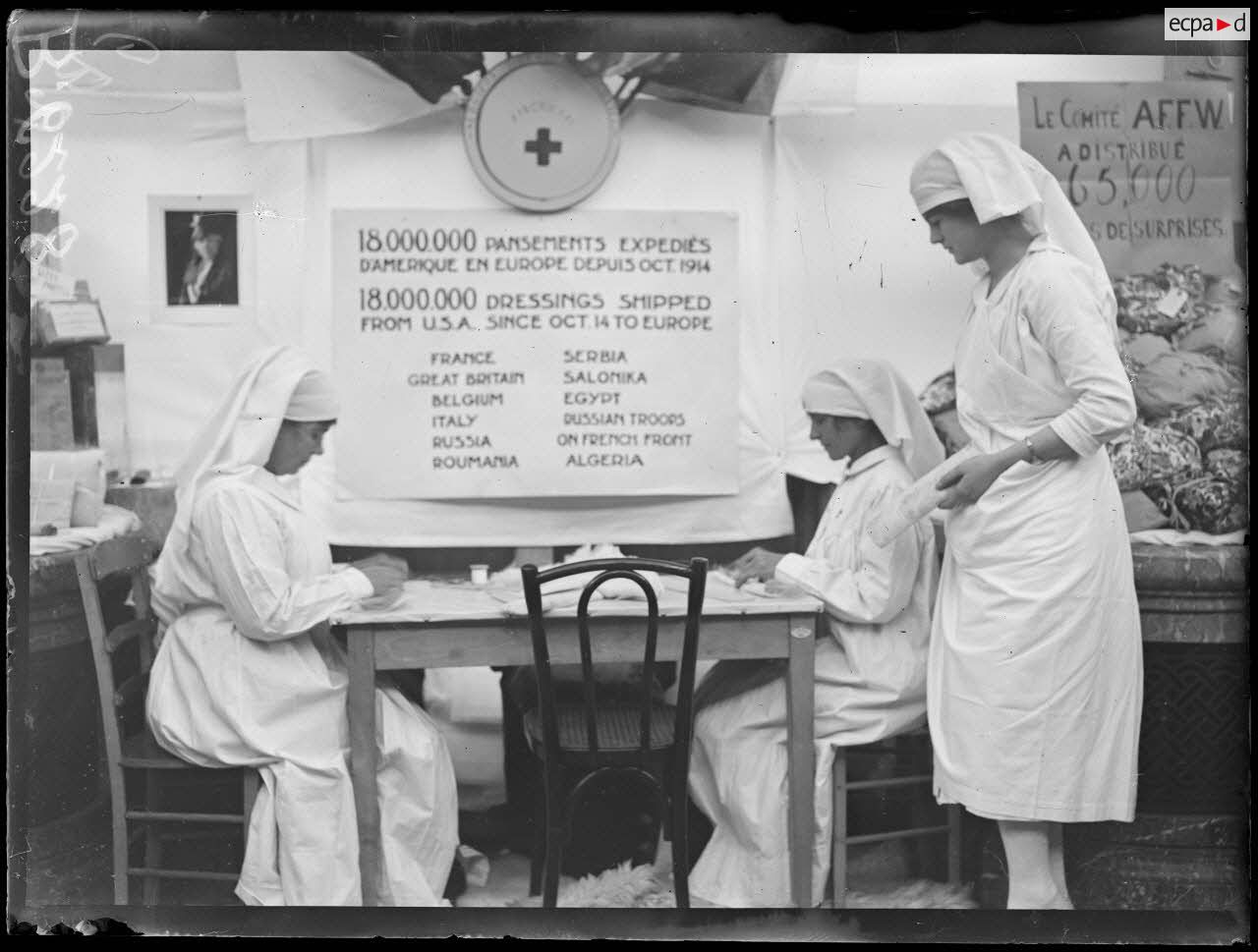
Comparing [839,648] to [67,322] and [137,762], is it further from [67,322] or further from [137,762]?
[67,322]

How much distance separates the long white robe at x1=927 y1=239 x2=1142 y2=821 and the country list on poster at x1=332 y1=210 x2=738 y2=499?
82 centimetres

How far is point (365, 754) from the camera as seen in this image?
13.6 feet

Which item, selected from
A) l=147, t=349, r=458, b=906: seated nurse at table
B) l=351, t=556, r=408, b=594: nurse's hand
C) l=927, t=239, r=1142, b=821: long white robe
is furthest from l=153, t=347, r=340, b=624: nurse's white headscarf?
l=927, t=239, r=1142, b=821: long white robe

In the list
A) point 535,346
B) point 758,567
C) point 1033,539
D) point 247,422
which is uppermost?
point 535,346

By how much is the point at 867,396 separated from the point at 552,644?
3.94 feet

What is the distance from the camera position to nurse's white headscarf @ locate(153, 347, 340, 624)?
4.17 metres

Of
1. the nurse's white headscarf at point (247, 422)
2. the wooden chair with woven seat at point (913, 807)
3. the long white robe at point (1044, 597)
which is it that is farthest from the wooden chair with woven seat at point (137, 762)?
the long white robe at point (1044, 597)

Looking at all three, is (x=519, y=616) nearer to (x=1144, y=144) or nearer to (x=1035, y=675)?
(x=1035, y=675)

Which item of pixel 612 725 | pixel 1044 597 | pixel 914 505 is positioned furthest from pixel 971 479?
pixel 612 725

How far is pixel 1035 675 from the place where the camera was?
405 centimetres

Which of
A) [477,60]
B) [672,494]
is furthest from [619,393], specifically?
[477,60]

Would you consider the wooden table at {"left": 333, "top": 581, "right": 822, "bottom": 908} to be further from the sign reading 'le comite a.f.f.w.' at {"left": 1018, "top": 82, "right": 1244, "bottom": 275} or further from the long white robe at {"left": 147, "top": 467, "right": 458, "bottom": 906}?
the sign reading 'le comite a.f.f.w.' at {"left": 1018, "top": 82, "right": 1244, "bottom": 275}

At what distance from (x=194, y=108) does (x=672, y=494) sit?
1.82 m

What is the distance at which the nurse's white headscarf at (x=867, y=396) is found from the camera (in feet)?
14.1
